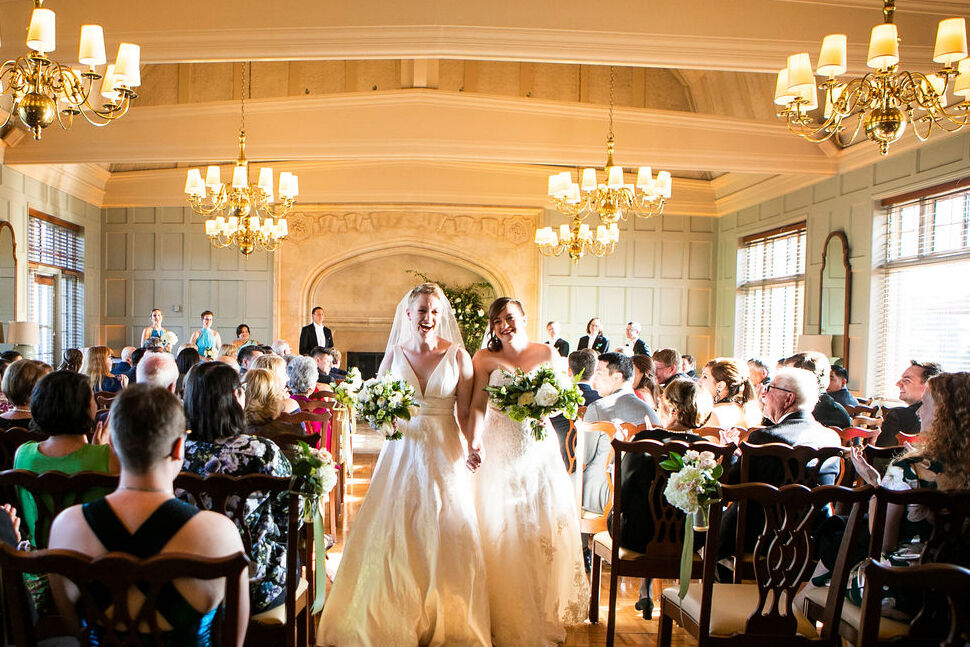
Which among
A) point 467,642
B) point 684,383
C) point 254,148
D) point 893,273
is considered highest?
point 254,148

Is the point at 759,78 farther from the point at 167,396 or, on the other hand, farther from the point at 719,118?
the point at 167,396

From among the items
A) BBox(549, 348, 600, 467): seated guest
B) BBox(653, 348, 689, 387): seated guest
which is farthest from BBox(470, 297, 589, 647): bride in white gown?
BBox(653, 348, 689, 387): seated guest

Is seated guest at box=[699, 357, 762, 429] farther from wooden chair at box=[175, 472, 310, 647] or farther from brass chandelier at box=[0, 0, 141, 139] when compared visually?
brass chandelier at box=[0, 0, 141, 139]

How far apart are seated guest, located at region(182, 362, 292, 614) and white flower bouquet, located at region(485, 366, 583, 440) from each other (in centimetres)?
125

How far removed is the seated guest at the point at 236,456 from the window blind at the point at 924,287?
23.8ft

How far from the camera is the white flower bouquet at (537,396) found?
3.59 metres

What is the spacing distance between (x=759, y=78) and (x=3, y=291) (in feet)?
33.0

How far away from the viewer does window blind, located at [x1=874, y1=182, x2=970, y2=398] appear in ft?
25.6

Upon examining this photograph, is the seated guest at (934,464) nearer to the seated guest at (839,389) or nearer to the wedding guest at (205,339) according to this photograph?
the seated guest at (839,389)

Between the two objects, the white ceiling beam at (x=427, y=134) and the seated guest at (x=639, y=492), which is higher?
the white ceiling beam at (x=427, y=134)

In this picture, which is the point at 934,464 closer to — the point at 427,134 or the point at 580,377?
the point at 580,377

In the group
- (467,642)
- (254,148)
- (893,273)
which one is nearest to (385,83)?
(254,148)

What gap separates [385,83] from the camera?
10.7m

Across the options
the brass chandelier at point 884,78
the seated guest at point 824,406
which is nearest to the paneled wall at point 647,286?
the seated guest at point 824,406
